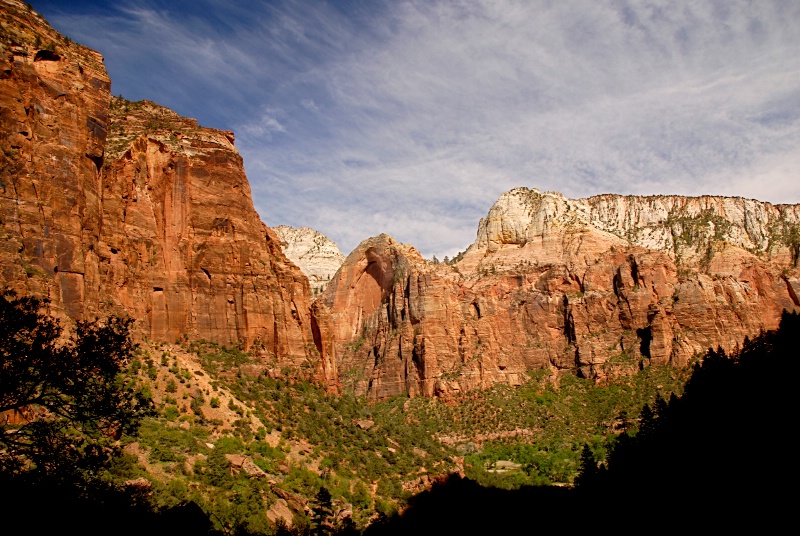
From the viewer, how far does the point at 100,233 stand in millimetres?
42188

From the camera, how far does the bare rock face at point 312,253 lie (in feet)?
547

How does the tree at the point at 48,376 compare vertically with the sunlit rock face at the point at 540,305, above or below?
below

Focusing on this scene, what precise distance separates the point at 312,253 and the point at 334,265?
759 centimetres

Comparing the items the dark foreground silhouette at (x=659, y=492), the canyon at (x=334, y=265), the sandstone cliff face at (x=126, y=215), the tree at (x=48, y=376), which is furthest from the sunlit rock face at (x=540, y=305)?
the tree at (x=48, y=376)

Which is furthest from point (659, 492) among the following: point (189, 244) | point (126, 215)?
point (126, 215)

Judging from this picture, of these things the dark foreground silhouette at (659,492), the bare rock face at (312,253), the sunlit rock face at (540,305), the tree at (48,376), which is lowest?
the dark foreground silhouette at (659,492)

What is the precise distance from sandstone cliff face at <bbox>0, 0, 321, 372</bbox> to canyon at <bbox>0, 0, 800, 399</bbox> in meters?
0.13

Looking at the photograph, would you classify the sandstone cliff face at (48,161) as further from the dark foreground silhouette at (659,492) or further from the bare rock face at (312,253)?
the bare rock face at (312,253)

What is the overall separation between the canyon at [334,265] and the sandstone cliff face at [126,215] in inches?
5.1

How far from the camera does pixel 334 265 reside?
173m

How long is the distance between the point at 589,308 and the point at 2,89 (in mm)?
96401

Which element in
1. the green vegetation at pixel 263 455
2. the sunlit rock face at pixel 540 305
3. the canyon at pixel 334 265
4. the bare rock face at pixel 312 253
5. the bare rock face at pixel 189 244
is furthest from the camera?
the bare rock face at pixel 312 253

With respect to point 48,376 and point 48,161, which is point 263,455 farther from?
point 48,376

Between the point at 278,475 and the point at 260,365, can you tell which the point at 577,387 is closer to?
the point at 260,365
